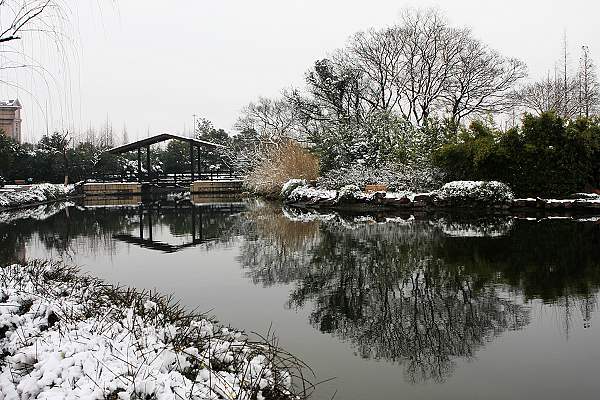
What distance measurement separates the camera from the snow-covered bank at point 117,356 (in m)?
2.72

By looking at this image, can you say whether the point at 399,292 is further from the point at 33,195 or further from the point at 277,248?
the point at 33,195

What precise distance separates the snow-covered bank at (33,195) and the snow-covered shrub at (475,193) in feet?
58.5

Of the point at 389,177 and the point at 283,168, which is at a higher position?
the point at 283,168

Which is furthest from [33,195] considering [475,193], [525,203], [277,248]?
[525,203]

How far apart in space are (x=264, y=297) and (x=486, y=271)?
317 centimetres

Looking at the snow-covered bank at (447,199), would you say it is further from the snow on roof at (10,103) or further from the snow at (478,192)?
the snow on roof at (10,103)

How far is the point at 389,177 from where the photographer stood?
19.9 metres

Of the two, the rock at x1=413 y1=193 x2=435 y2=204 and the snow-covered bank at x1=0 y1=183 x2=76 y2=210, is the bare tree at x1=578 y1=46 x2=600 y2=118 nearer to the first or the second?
the rock at x1=413 y1=193 x2=435 y2=204

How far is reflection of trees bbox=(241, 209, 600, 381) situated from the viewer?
4.43 meters

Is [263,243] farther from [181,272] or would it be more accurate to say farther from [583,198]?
[583,198]

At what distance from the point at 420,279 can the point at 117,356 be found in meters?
4.43

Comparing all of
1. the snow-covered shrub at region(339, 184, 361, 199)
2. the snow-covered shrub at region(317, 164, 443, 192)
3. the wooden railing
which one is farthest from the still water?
the wooden railing

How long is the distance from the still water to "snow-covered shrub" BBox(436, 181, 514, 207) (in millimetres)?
2870

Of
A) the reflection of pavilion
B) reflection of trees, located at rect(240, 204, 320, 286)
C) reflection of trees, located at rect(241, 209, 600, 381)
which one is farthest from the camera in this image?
the reflection of pavilion
